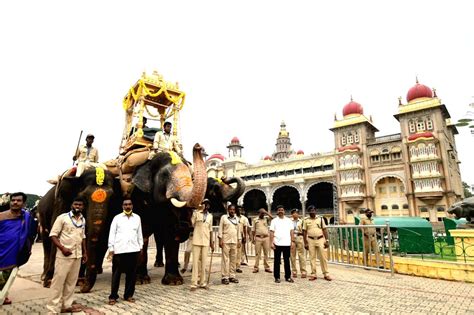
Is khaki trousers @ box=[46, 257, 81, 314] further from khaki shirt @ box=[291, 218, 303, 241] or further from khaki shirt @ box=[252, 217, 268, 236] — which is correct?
khaki shirt @ box=[291, 218, 303, 241]

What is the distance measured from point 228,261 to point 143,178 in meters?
2.47

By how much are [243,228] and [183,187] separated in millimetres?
3531

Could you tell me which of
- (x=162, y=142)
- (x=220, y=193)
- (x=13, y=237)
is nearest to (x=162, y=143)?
(x=162, y=142)

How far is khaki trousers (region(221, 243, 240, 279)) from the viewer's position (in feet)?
19.9

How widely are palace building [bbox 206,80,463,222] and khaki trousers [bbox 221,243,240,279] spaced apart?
98.8 ft

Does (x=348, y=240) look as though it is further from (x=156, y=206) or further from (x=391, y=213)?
(x=391, y=213)

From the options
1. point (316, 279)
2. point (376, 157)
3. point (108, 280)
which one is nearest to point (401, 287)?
point (316, 279)

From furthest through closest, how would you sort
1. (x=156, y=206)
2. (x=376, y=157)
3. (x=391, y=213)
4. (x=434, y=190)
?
1. (x=376, y=157)
2. (x=391, y=213)
3. (x=434, y=190)
4. (x=156, y=206)

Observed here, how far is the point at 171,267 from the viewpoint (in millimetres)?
6062

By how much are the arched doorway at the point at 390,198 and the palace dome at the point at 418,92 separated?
31.4ft

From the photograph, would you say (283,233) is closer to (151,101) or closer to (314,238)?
(314,238)

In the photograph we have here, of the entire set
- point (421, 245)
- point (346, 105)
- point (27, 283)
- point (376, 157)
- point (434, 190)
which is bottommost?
point (27, 283)

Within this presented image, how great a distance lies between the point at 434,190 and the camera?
2925 centimetres

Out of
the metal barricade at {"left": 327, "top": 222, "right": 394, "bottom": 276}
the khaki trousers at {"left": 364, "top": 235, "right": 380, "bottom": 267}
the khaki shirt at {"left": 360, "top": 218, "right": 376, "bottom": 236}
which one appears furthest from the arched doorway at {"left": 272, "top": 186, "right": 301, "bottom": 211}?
the khaki trousers at {"left": 364, "top": 235, "right": 380, "bottom": 267}
